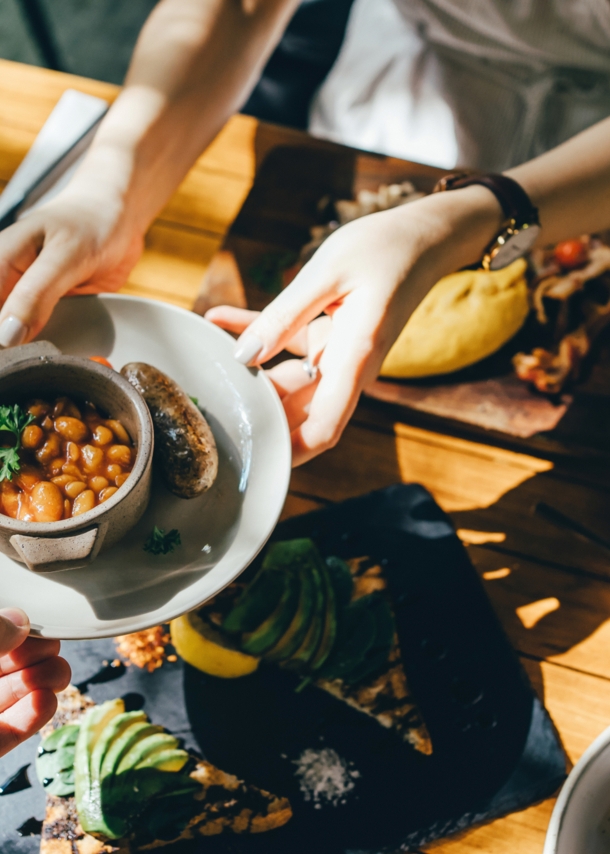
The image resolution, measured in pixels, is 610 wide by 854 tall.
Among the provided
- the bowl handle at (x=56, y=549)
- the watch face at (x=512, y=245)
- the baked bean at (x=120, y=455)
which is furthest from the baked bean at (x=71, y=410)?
the watch face at (x=512, y=245)

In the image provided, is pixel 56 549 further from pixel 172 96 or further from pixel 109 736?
pixel 172 96

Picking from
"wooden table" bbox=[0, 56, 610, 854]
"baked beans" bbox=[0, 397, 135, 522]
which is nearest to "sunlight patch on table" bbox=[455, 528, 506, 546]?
"wooden table" bbox=[0, 56, 610, 854]

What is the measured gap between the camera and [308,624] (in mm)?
1473

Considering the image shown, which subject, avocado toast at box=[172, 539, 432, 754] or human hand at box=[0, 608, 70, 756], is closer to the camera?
human hand at box=[0, 608, 70, 756]

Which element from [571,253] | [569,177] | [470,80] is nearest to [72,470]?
[569,177]

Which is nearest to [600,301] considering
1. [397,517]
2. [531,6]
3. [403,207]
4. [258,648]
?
[403,207]

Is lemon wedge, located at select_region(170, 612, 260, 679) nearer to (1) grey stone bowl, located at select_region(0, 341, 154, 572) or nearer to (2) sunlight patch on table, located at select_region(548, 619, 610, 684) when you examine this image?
(1) grey stone bowl, located at select_region(0, 341, 154, 572)

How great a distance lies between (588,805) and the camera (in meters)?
1.12

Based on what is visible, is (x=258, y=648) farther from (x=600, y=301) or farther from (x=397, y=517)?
(x=600, y=301)

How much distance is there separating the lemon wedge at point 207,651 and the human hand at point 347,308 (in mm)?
486

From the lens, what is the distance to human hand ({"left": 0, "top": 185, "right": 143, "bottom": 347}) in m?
1.22

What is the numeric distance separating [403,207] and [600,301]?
2.82 feet

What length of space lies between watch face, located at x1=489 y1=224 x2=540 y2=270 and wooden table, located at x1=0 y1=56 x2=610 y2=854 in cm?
49

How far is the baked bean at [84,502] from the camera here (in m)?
1.06
